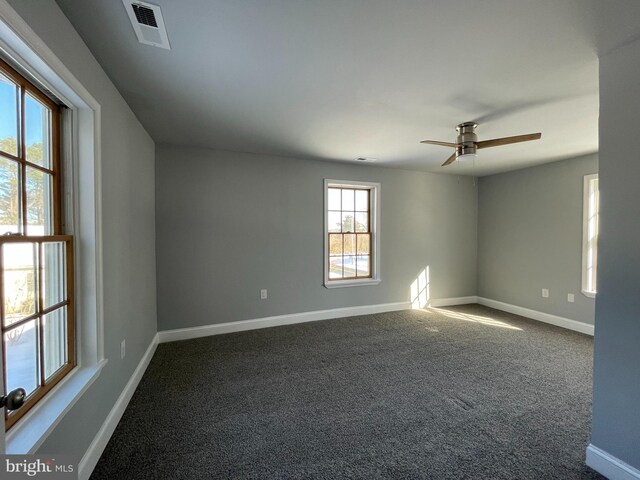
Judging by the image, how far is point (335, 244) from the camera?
15.1ft

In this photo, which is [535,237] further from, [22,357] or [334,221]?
[22,357]

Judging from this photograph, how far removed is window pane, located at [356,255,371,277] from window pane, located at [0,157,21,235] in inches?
160

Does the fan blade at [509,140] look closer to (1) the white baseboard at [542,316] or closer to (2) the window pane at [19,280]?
(1) the white baseboard at [542,316]

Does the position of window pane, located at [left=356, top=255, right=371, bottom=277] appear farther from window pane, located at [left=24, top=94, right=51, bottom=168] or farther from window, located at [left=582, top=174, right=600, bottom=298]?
window pane, located at [left=24, top=94, right=51, bottom=168]

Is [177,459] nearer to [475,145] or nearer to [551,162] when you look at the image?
[475,145]

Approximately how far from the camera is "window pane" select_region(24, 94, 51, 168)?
132 cm

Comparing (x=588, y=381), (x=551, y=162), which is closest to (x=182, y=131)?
(x=588, y=381)

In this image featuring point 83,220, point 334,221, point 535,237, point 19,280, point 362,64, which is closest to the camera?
point 19,280

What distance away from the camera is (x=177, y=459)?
1685mm

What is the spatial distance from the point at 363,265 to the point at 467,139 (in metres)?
2.62

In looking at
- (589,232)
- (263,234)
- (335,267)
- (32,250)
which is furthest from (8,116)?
(589,232)

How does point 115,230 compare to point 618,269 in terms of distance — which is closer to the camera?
point 618,269
